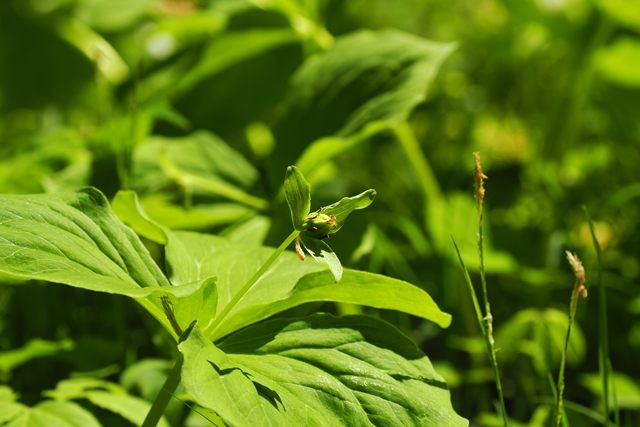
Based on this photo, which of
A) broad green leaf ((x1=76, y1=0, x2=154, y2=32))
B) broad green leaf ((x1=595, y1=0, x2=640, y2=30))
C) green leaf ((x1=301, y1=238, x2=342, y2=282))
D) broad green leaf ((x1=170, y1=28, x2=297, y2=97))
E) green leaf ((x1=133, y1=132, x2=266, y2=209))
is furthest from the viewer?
broad green leaf ((x1=76, y1=0, x2=154, y2=32))

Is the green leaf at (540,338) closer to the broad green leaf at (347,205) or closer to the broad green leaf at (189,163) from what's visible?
the broad green leaf at (189,163)

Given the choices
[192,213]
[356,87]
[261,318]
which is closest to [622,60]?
[356,87]

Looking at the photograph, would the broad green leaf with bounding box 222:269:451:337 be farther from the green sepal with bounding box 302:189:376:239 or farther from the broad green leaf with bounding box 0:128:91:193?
the broad green leaf with bounding box 0:128:91:193

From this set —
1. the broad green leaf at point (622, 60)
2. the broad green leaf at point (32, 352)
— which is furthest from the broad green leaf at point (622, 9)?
the broad green leaf at point (32, 352)

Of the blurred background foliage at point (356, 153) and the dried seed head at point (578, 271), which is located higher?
the dried seed head at point (578, 271)

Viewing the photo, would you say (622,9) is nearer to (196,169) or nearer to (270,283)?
(196,169)

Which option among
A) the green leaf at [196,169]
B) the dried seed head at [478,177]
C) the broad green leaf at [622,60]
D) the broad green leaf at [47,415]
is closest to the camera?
the dried seed head at [478,177]

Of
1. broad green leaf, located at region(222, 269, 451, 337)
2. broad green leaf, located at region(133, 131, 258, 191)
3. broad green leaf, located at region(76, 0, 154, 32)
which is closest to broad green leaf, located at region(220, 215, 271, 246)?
broad green leaf, located at region(133, 131, 258, 191)
